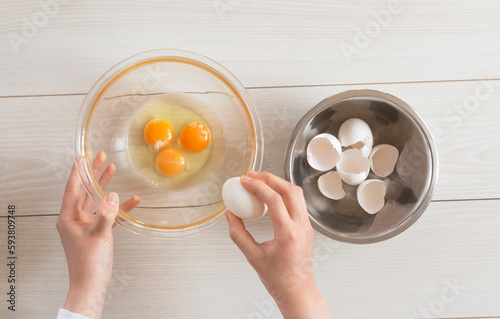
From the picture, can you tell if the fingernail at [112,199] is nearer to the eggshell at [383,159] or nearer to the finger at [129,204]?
the finger at [129,204]

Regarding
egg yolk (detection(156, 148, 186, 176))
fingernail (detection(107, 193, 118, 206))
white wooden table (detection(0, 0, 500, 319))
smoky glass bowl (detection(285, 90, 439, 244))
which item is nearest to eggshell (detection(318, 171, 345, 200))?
smoky glass bowl (detection(285, 90, 439, 244))

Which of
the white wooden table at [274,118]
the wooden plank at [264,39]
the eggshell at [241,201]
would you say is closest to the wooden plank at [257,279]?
the white wooden table at [274,118]

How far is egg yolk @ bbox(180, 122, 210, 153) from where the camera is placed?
1.00 m

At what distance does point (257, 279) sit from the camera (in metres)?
1.10

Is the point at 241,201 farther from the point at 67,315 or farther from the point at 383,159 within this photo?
the point at 67,315

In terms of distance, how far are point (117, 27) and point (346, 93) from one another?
0.59m

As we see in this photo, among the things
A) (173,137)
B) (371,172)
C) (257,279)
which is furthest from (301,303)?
(173,137)

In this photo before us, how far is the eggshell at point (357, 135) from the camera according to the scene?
99 centimetres

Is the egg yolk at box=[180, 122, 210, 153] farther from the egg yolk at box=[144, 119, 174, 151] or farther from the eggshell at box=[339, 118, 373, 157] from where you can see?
the eggshell at box=[339, 118, 373, 157]

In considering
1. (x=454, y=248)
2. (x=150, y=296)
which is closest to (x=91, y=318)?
(x=150, y=296)

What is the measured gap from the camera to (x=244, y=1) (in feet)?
3.60

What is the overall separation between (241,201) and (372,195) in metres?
0.34

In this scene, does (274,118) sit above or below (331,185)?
above

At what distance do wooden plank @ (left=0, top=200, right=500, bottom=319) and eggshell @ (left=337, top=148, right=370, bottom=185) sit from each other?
0.19 m
